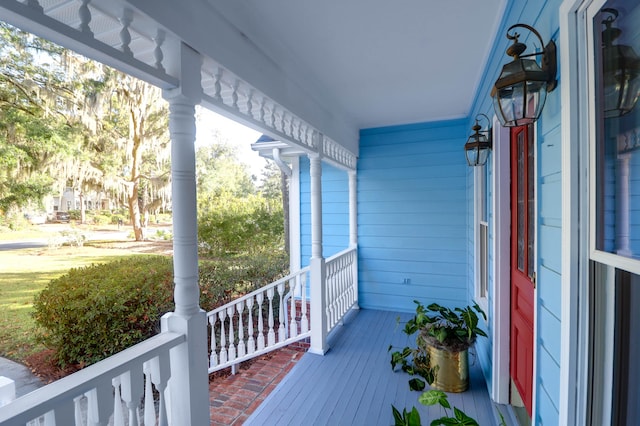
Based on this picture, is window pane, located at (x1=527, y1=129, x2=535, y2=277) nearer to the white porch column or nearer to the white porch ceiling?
the white porch ceiling

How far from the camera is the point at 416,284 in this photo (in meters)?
4.48

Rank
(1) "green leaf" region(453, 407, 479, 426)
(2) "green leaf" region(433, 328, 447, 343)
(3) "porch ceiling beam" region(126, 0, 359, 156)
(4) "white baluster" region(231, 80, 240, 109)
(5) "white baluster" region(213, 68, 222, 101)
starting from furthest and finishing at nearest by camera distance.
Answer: (2) "green leaf" region(433, 328, 447, 343) → (4) "white baluster" region(231, 80, 240, 109) → (5) "white baluster" region(213, 68, 222, 101) → (3) "porch ceiling beam" region(126, 0, 359, 156) → (1) "green leaf" region(453, 407, 479, 426)

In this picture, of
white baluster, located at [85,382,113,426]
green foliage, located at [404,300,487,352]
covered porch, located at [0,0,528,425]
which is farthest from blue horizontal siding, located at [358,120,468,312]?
white baluster, located at [85,382,113,426]

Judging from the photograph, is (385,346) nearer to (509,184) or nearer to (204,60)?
(509,184)

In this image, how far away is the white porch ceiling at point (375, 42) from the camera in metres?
1.83

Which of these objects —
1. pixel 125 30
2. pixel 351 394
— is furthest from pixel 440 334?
pixel 125 30

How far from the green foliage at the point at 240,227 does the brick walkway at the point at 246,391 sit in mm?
3940

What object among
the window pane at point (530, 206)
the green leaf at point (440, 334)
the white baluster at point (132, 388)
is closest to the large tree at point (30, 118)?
the white baluster at point (132, 388)

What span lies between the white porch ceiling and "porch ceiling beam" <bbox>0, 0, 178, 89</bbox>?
1.94 feet

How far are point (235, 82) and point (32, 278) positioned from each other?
491 centimetres

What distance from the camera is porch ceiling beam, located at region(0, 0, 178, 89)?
0.93 m

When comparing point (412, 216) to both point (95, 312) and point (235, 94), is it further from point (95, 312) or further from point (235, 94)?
point (95, 312)

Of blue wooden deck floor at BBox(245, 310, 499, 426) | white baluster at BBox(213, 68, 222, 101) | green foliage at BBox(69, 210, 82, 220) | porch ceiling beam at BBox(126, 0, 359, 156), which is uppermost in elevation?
porch ceiling beam at BBox(126, 0, 359, 156)

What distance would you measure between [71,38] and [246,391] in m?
3.02
